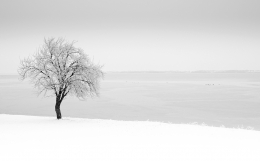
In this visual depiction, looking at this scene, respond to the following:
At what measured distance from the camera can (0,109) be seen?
41.2 m

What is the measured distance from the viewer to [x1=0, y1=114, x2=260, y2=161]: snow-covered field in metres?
11.9

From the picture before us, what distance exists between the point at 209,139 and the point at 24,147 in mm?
11369

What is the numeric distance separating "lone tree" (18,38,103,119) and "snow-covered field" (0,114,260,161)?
4787mm

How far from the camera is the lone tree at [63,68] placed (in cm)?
2261

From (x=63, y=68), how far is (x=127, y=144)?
11.8 metres

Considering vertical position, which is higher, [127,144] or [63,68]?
[63,68]

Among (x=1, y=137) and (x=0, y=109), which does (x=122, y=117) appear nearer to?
(x=1, y=137)

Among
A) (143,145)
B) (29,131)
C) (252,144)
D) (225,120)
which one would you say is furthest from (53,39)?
(225,120)

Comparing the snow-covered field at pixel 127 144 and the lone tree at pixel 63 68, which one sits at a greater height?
the lone tree at pixel 63 68

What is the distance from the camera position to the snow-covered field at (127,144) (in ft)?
39.1

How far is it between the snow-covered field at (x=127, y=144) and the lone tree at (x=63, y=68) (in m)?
4.79

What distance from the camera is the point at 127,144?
1425cm

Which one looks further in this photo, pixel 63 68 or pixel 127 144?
pixel 63 68

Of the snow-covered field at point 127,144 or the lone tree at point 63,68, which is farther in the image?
the lone tree at point 63,68
